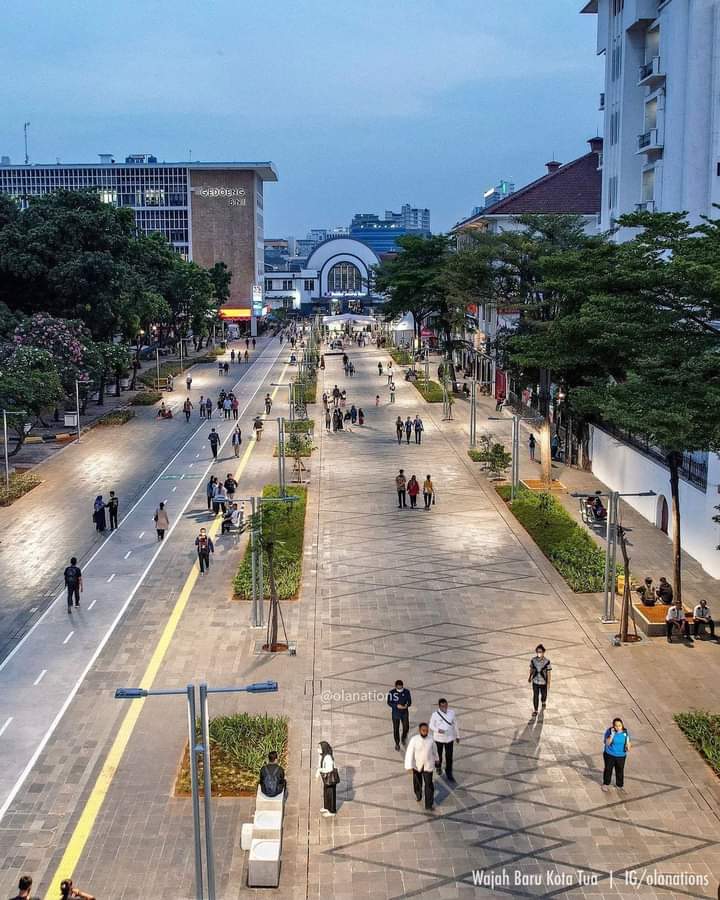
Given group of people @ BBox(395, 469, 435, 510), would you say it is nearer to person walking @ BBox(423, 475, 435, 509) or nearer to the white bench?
person walking @ BBox(423, 475, 435, 509)

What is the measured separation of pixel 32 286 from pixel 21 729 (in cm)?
4258

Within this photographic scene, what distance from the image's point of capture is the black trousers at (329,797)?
562 inches

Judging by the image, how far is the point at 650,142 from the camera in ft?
156

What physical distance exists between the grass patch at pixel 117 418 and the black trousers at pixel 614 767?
40.9 meters

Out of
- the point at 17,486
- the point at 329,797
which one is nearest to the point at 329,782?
the point at 329,797

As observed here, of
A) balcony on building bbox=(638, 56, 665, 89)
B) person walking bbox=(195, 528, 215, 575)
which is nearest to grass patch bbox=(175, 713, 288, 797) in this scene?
person walking bbox=(195, 528, 215, 575)

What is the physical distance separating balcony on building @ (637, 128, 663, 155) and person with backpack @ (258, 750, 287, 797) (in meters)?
39.7

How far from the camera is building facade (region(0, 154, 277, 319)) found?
445 feet

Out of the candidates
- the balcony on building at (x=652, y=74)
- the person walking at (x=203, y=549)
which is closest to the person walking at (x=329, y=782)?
the person walking at (x=203, y=549)

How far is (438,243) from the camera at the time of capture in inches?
3056

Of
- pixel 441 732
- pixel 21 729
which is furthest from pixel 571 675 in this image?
pixel 21 729

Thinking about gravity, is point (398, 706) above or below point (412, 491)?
below

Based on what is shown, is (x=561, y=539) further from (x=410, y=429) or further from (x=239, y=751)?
(x=410, y=429)

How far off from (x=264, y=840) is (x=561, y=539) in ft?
56.5
